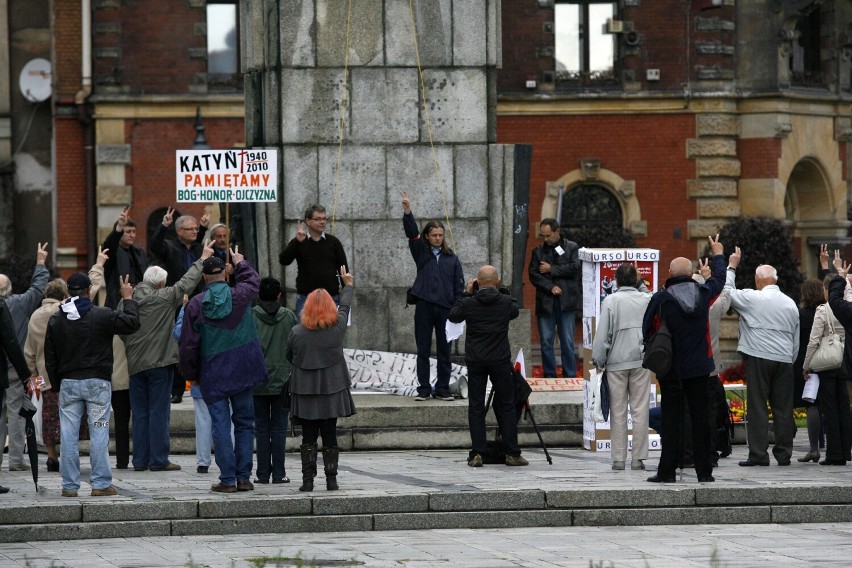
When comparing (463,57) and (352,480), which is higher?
(463,57)

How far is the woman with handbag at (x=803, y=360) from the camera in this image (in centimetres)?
1753

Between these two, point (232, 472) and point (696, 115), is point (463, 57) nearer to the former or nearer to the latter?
point (232, 472)

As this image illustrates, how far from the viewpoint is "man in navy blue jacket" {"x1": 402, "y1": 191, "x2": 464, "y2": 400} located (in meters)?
18.2

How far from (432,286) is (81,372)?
14.6 feet

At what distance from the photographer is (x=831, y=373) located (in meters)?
17.4

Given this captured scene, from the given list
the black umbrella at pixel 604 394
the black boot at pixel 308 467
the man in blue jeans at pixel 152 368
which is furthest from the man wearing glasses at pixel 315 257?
the black boot at pixel 308 467

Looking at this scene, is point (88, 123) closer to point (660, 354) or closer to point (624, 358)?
point (624, 358)

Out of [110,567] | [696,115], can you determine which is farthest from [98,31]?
[110,567]

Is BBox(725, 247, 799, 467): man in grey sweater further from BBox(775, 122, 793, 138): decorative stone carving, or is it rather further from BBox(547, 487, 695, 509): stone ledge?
BBox(775, 122, 793, 138): decorative stone carving

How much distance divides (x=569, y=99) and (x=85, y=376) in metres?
23.0

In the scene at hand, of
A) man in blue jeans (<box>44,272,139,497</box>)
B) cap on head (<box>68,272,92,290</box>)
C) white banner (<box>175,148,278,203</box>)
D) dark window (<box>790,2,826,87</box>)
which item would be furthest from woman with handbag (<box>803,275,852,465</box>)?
dark window (<box>790,2,826,87</box>)

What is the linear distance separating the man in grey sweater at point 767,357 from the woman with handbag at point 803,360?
37cm

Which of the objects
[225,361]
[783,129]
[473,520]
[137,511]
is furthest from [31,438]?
[783,129]

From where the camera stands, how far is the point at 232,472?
582 inches
